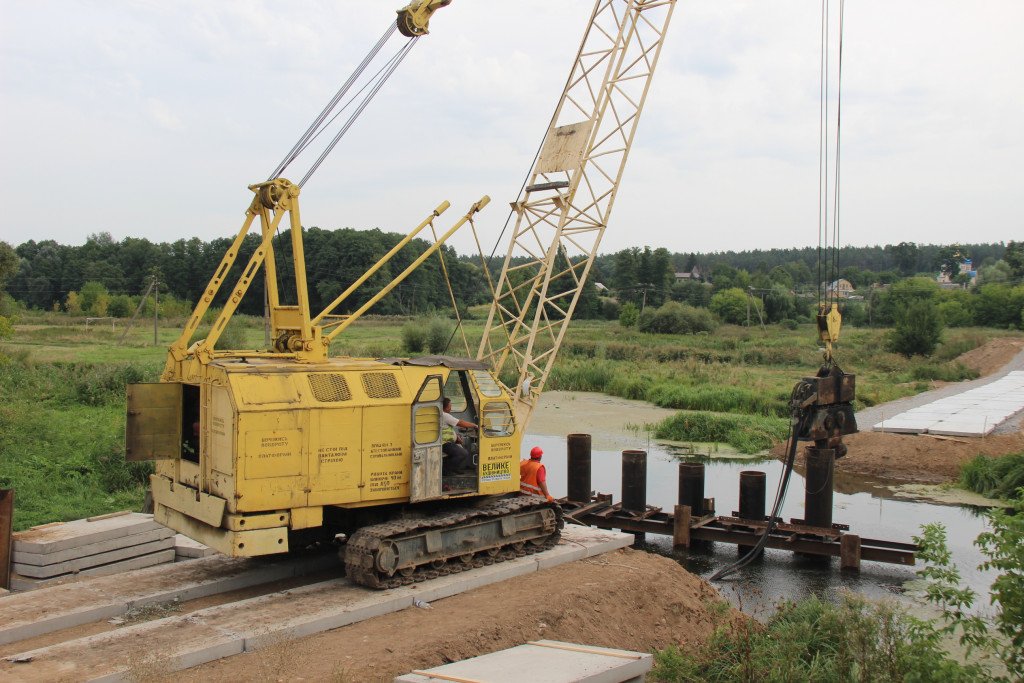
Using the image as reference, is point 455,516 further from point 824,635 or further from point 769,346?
point 769,346

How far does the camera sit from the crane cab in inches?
349

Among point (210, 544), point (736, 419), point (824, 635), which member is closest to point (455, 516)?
point (210, 544)

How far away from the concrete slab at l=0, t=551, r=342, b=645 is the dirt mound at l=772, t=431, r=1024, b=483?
15.9 meters

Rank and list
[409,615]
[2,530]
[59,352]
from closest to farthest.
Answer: [409,615]
[2,530]
[59,352]

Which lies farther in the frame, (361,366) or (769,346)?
(769,346)

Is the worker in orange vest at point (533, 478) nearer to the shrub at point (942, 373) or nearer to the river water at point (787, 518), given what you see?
the river water at point (787, 518)

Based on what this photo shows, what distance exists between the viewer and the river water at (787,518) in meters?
13.4

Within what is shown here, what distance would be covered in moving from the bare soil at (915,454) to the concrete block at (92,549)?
16.9 m

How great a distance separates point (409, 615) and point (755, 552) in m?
7.20

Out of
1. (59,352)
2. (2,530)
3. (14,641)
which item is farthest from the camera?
(59,352)

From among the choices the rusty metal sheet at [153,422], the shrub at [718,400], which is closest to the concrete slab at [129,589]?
the rusty metal sheet at [153,422]

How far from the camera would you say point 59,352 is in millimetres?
33469

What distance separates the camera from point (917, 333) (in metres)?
51.7

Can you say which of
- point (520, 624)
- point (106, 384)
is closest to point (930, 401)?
point (106, 384)
